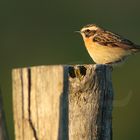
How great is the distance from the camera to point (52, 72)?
641cm

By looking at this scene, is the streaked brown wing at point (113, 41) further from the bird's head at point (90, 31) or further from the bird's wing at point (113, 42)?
the bird's head at point (90, 31)

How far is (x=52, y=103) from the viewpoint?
645cm

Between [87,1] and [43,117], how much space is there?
15136mm

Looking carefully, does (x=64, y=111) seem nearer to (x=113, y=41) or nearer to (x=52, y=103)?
(x=52, y=103)

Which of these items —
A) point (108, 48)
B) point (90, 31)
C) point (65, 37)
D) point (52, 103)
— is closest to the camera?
point (52, 103)

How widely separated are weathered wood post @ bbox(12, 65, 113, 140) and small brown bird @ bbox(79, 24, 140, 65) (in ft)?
17.3

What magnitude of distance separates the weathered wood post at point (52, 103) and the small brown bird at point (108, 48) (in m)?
5.26

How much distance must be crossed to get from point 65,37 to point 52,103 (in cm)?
1269

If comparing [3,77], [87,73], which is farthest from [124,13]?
[87,73]

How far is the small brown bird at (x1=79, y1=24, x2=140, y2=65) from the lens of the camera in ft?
39.9

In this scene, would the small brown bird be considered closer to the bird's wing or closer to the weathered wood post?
the bird's wing

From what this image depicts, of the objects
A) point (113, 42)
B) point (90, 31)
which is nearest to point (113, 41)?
point (113, 42)

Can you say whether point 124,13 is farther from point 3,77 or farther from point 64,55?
→ point 3,77

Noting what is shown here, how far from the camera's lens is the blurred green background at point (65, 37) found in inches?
632
